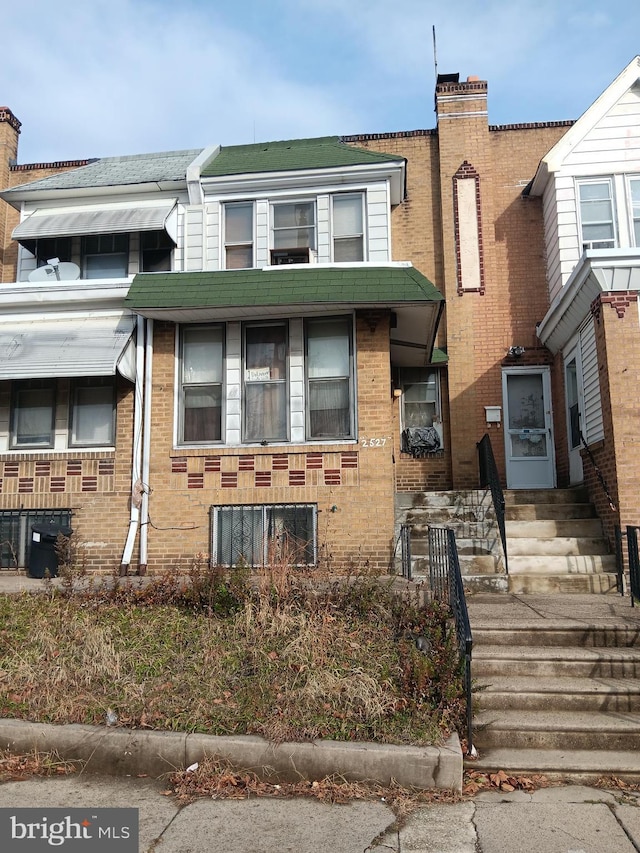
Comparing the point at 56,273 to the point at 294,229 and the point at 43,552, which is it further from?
the point at 43,552

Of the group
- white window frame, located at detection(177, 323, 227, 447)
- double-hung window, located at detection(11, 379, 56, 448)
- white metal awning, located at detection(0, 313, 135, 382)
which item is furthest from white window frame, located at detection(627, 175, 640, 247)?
double-hung window, located at detection(11, 379, 56, 448)

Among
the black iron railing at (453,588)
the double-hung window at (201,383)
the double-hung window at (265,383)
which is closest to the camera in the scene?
the black iron railing at (453,588)

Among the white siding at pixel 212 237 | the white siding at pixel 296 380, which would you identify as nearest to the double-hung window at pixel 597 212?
the white siding at pixel 296 380

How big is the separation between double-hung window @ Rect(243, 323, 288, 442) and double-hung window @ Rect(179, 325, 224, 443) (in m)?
0.43

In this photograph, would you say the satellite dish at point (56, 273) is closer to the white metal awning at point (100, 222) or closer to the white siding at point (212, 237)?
the white metal awning at point (100, 222)

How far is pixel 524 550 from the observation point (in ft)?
32.9

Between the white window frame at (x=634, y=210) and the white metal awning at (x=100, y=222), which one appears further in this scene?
the white window frame at (x=634, y=210)

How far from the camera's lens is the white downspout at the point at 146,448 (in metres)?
10.8

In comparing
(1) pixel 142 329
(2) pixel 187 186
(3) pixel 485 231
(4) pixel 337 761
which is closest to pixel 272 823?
(4) pixel 337 761

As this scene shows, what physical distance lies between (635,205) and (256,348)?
25.6ft

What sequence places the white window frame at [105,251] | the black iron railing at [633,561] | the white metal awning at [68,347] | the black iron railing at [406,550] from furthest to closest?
the white window frame at [105,251], the white metal awning at [68,347], the black iron railing at [406,550], the black iron railing at [633,561]

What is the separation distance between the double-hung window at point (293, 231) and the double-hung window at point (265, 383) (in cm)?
158

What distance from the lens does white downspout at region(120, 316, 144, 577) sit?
35.2ft

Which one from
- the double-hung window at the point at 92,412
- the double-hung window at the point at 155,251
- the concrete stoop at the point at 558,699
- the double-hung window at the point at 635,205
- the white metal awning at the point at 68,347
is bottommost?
the concrete stoop at the point at 558,699
